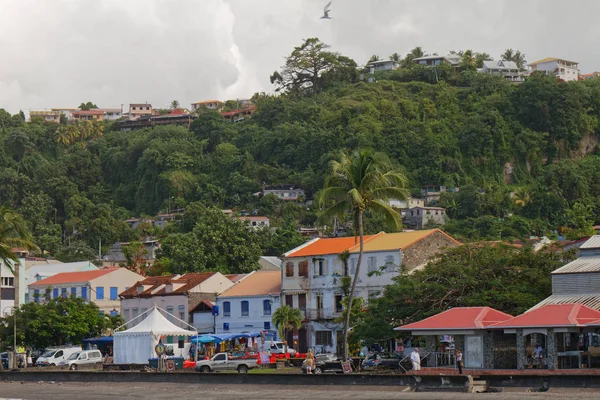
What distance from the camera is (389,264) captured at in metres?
68.6

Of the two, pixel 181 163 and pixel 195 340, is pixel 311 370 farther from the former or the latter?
pixel 181 163

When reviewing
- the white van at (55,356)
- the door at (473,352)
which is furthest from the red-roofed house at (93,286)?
the door at (473,352)

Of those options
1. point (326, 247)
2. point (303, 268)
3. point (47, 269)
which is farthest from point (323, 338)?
point (47, 269)

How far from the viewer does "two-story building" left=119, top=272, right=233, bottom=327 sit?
8131cm

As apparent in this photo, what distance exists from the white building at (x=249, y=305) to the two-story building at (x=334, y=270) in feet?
6.21

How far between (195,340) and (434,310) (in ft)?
61.7

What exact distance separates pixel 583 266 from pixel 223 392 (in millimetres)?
17450

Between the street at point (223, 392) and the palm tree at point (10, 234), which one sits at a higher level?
the palm tree at point (10, 234)

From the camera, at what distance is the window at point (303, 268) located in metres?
74.7

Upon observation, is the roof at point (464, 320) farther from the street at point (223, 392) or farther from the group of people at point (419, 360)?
the street at point (223, 392)

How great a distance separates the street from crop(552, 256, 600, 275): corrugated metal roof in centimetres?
1032

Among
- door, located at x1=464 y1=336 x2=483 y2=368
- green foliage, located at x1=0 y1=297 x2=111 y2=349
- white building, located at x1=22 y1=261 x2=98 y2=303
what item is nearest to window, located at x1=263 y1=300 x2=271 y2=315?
green foliage, located at x1=0 y1=297 x2=111 y2=349

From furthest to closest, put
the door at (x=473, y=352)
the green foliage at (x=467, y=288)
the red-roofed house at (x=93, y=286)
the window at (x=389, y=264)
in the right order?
the red-roofed house at (x=93, y=286)
the window at (x=389, y=264)
the green foliage at (x=467, y=288)
the door at (x=473, y=352)

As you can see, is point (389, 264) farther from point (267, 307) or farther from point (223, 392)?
point (223, 392)
